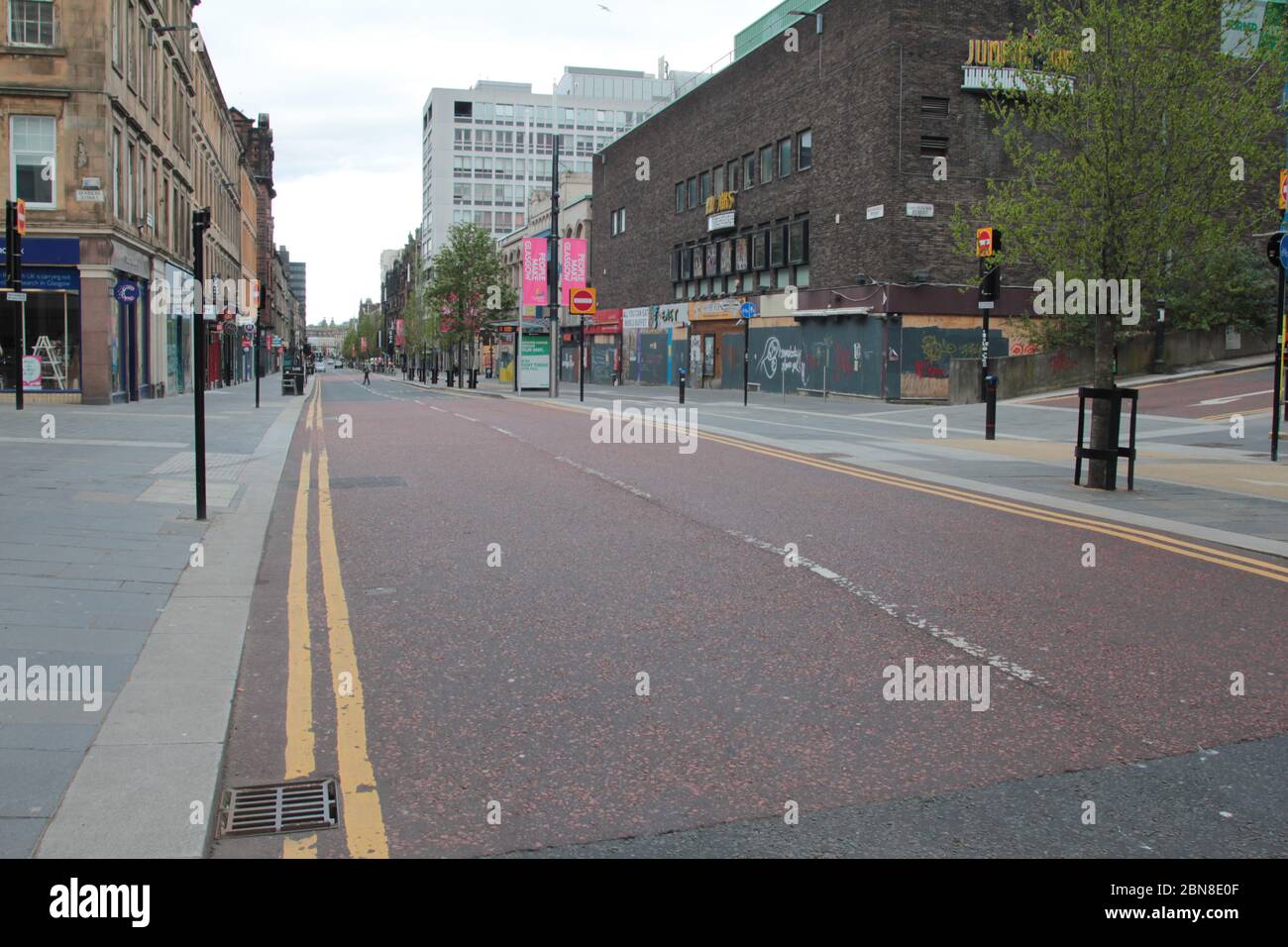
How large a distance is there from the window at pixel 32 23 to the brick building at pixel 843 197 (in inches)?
984

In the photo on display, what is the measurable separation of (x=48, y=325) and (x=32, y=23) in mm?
7540

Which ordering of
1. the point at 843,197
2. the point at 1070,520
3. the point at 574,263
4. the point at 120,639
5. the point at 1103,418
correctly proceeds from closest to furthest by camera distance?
the point at 120,639, the point at 1070,520, the point at 1103,418, the point at 843,197, the point at 574,263

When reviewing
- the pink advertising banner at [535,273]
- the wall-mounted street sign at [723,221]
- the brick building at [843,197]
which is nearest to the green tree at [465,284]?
the pink advertising banner at [535,273]

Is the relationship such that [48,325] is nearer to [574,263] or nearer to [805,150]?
[805,150]

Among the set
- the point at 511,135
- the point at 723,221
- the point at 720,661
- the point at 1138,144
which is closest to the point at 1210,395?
the point at 1138,144

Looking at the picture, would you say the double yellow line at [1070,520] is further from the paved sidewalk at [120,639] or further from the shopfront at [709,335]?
the shopfront at [709,335]

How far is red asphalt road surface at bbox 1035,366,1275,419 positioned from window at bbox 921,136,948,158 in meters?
11.3

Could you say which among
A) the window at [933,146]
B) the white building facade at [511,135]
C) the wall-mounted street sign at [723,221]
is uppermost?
the white building facade at [511,135]

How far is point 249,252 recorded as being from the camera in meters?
80.1

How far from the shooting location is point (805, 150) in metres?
44.3

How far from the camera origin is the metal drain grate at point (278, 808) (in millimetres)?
3762
